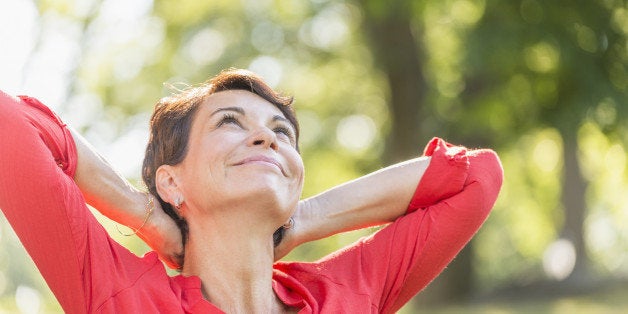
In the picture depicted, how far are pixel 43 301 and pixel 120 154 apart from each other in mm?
5566

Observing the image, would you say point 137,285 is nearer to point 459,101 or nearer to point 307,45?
point 459,101

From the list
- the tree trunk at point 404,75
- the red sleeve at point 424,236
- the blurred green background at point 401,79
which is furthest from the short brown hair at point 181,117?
the tree trunk at point 404,75

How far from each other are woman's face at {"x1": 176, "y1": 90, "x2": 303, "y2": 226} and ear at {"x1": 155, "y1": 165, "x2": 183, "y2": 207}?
0.05ft

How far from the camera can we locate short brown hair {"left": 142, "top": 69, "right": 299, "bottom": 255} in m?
2.55

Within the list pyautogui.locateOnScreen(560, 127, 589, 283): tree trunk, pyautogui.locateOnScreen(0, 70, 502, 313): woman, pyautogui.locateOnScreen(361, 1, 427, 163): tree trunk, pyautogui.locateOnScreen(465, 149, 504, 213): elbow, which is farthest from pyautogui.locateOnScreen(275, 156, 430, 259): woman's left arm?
pyautogui.locateOnScreen(560, 127, 589, 283): tree trunk

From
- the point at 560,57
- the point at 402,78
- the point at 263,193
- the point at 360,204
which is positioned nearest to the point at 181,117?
the point at 263,193

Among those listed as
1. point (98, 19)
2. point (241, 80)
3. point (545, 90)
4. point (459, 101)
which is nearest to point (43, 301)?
point (98, 19)

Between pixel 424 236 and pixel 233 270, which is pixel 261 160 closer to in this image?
pixel 233 270

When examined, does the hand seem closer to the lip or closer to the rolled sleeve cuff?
the lip

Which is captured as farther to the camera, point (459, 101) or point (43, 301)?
point (43, 301)

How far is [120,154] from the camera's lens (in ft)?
46.9

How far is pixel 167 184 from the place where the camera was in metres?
2.54

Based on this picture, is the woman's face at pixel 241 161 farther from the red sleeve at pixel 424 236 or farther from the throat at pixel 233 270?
the red sleeve at pixel 424 236

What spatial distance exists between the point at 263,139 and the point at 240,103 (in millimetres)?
154
